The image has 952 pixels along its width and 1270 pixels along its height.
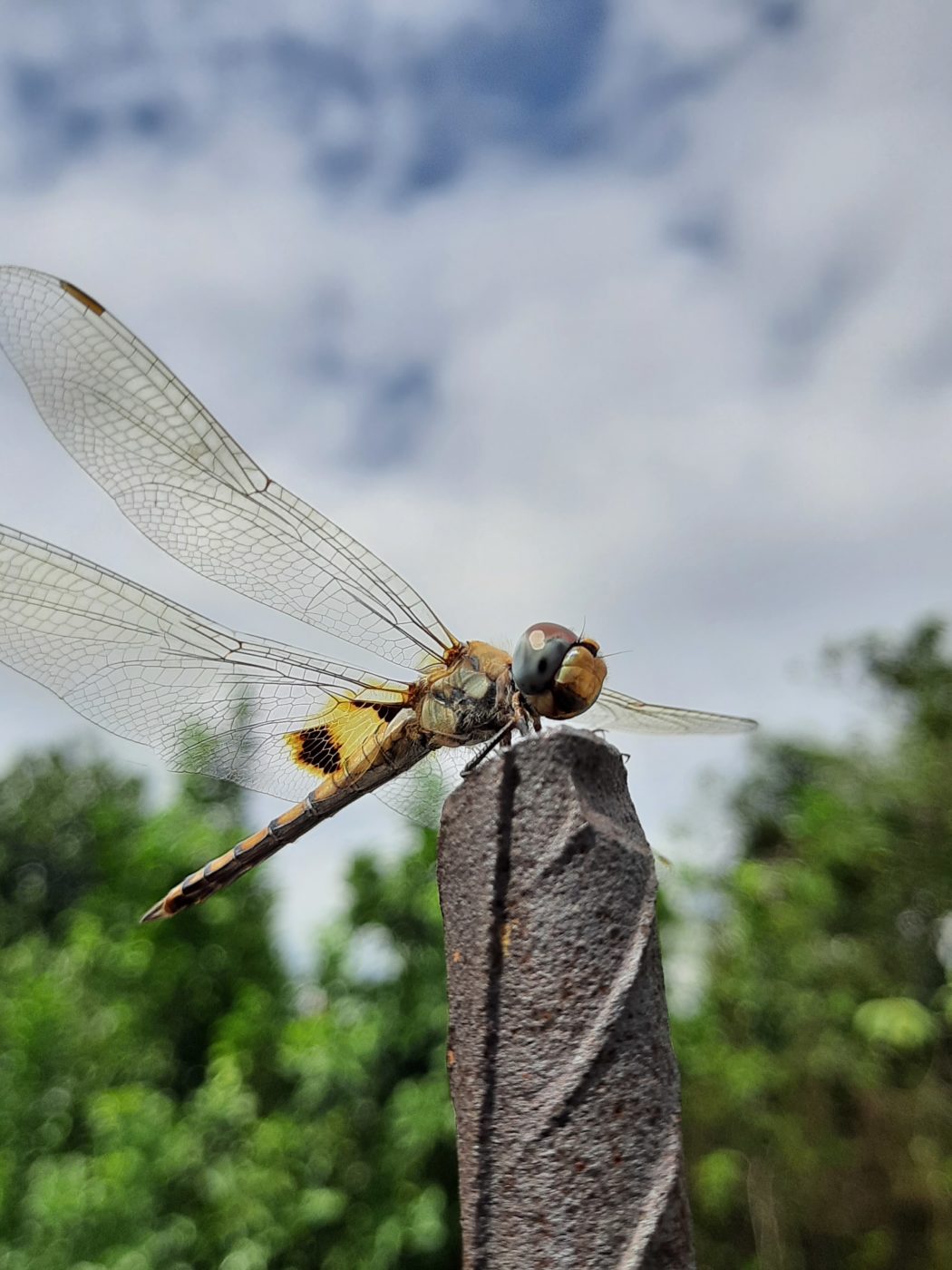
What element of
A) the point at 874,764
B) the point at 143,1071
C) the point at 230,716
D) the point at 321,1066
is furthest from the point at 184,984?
the point at 874,764

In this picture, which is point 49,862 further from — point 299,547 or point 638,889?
point 638,889

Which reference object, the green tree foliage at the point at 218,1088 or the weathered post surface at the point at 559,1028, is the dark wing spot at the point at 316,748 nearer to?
the weathered post surface at the point at 559,1028

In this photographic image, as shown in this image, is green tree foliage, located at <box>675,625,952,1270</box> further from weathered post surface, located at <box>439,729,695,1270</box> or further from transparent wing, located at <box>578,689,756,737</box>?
weathered post surface, located at <box>439,729,695,1270</box>

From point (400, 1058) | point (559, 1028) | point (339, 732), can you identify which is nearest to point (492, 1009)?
point (559, 1028)

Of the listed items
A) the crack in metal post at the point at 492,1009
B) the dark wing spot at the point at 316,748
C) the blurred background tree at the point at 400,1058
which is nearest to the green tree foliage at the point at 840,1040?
the blurred background tree at the point at 400,1058

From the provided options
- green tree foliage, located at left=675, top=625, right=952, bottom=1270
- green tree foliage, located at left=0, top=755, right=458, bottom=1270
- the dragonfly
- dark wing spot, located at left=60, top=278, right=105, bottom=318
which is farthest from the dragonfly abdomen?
green tree foliage, located at left=675, top=625, right=952, bottom=1270

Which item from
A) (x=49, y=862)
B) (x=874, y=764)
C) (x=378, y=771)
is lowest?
(x=378, y=771)

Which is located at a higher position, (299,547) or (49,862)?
(49,862)
